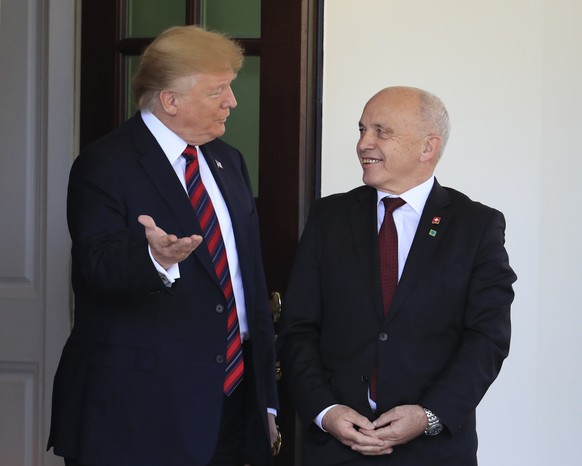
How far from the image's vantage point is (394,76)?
331cm

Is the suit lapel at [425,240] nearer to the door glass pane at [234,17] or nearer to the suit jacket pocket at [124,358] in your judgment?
the suit jacket pocket at [124,358]

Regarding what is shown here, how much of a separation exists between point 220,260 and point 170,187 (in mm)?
217

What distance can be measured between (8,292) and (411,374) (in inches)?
71.7

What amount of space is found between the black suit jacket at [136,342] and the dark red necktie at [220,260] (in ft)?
0.17

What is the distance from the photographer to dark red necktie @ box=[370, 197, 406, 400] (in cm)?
243

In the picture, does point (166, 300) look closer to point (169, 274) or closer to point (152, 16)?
point (169, 274)

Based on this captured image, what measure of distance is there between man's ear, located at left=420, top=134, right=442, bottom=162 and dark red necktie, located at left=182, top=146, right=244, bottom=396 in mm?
546

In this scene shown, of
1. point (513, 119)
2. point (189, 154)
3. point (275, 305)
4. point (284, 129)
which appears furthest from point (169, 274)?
point (513, 119)

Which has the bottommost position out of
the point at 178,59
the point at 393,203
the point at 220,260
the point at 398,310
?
the point at 398,310

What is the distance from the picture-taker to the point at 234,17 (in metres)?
3.20

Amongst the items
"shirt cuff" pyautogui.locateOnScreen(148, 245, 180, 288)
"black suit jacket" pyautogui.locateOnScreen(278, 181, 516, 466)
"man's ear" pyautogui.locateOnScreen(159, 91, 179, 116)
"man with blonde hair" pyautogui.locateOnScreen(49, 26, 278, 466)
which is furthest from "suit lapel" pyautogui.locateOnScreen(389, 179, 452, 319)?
"man's ear" pyautogui.locateOnScreen(159, 91, 179, 116)

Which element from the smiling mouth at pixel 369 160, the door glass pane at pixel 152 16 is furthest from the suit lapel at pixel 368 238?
the door glass pane at pixel 152 16

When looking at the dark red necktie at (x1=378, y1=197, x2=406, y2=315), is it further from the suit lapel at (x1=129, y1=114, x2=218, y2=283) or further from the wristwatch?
the suit lapel at (x1=129, y1=114, x2=218, y2=283)

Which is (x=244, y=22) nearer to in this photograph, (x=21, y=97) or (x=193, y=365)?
(x=21, y=97)
